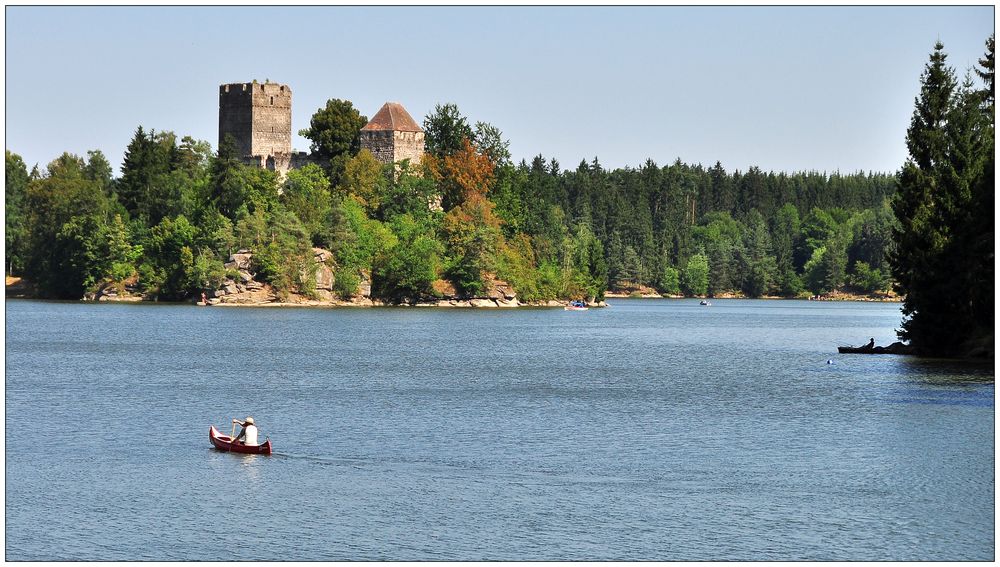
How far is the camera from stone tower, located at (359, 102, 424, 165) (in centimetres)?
12438

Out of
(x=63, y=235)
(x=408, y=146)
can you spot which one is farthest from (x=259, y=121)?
(x=63, y=235)

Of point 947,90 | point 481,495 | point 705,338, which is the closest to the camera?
point 481,495

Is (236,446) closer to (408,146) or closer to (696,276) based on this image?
(408,146)

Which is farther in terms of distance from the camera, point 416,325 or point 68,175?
point 68,175

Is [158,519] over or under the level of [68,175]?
under

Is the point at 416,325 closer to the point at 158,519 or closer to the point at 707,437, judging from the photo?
the point at 707,437

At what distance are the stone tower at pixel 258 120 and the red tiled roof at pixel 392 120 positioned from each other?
7.63 m

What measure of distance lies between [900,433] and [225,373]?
89.1 feet

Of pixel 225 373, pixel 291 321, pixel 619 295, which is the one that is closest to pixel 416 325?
pixel 291 321

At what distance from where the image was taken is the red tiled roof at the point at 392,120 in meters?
124

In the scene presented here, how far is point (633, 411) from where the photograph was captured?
4344 cm

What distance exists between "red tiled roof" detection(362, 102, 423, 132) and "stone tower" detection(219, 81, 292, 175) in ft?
25.0

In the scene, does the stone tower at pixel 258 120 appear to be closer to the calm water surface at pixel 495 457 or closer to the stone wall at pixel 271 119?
the stone wall at pixel 271 119

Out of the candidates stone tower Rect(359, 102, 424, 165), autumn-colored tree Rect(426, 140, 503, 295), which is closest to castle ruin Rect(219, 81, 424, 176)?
stone tower Rect(359, 102, 424, 165)
